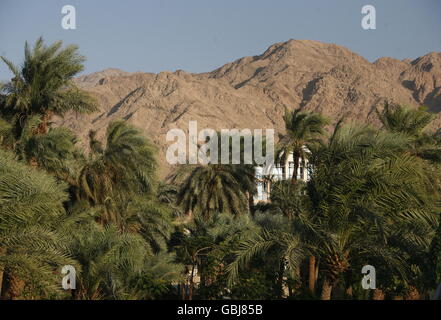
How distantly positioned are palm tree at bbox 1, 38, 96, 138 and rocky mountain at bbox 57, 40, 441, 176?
274 ft

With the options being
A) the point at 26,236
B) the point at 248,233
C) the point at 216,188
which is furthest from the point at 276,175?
the point at 26,236

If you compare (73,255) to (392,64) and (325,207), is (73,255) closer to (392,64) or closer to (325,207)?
(325,207)

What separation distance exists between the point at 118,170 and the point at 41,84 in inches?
130

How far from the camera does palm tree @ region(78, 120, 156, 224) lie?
1630cm

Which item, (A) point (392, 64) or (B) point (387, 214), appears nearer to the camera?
(B) point (387, 214)

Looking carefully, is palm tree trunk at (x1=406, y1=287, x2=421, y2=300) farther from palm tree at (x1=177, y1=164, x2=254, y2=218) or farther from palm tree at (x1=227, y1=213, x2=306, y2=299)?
palm tree at (x1=177, y1=164, x2=254, y2=218)

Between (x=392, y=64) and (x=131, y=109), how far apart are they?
88.5 meters

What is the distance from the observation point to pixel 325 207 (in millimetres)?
9172

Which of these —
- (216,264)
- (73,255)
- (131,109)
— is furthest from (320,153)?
(131,109)

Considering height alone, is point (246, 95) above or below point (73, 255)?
above

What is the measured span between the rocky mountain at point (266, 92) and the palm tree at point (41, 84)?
83.5m

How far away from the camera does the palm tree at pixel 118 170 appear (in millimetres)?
16297
